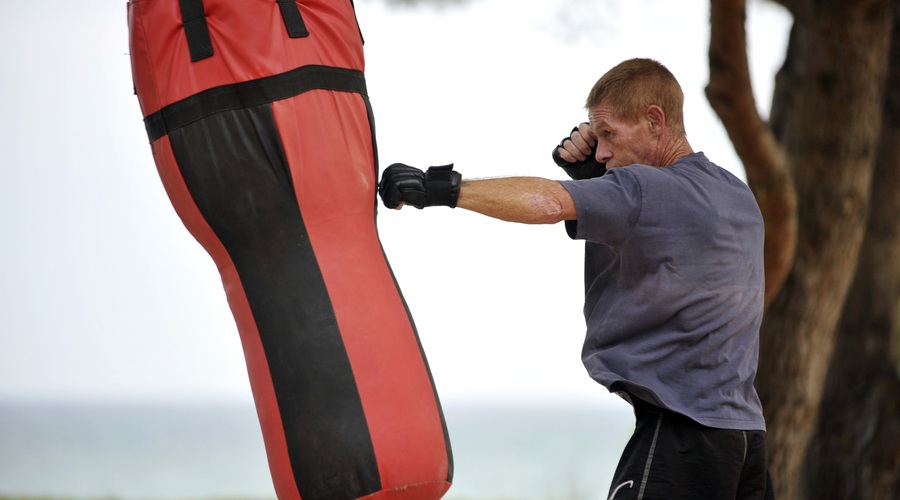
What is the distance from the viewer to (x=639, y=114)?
257cm

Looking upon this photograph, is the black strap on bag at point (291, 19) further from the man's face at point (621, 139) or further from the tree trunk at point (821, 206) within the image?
the tree trunk at point (821, 206)

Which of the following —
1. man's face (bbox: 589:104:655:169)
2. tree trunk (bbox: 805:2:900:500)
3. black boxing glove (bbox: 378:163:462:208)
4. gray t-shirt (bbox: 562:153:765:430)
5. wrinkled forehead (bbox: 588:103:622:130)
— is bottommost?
tree trunk (bbox: 805:2:900:500)

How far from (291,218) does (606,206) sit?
75 cm

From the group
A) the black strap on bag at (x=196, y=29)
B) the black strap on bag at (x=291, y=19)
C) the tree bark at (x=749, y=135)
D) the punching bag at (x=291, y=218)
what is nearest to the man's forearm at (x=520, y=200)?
the punching bag at (x=291, y=218)

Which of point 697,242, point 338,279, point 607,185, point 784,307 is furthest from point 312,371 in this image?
point 784,307

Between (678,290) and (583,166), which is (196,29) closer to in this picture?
(583,166)

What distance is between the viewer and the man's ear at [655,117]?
8.41ft

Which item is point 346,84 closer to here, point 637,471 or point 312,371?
point 312,371

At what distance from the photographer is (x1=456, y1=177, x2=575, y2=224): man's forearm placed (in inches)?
89.8

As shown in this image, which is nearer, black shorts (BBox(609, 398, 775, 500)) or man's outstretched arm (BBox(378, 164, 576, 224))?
man's outstretched arm (BBox(378, 164, 576, 224))

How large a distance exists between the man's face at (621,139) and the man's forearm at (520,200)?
38 cm

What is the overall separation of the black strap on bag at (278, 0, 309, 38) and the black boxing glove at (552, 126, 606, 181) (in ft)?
2.91

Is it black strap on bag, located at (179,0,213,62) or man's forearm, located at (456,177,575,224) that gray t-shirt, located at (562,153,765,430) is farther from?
black strap on bag, located at (179,0,213,62)

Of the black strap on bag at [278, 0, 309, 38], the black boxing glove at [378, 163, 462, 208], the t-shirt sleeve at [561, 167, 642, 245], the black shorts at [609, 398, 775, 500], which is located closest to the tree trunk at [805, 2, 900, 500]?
the black shorts at [609, 398, 775, 500]
